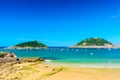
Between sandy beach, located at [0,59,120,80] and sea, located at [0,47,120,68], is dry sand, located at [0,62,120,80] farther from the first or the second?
sea, located at [0,47,120,68]

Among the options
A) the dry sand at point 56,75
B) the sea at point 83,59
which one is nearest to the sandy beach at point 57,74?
the dry sand at point 56,75

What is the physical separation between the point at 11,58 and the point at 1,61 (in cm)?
286

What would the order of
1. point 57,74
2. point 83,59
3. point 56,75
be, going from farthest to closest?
point 83,59, point 57,74, point 56,75

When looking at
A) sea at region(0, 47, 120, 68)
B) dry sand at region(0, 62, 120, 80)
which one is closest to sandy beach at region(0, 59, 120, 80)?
dry sand at region(0, 62, 120, 80)

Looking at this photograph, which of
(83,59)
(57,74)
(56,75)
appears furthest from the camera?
(83,59)

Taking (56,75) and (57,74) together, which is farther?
(57,74)

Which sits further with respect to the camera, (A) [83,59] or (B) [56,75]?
(A) [83,59]

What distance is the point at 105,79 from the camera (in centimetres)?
2238

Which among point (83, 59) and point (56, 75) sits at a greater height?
point (83, 59)

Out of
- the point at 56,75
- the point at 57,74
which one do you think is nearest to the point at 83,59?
the point at 57,74

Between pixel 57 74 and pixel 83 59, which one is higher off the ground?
Result: pixel 83 59

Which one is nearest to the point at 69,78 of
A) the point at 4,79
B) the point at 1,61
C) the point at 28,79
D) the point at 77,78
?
the point at 77,78

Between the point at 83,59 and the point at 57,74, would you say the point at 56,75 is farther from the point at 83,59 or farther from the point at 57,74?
the point at 83,59

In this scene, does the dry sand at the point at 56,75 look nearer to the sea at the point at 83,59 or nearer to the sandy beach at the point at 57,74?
the sandy beach at the point at 57,74
